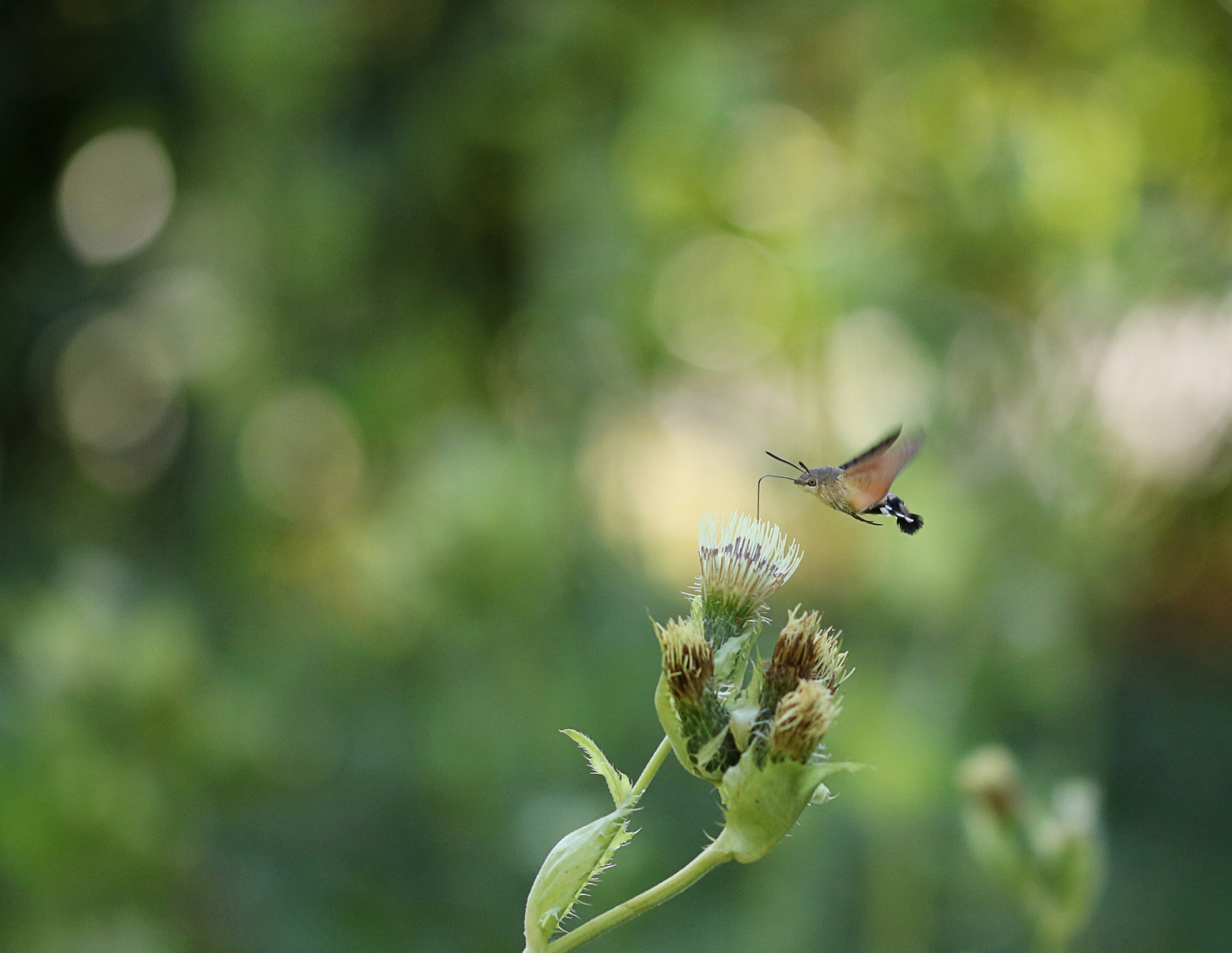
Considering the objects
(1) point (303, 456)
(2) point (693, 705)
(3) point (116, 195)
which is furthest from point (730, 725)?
(3) point (116, 195)

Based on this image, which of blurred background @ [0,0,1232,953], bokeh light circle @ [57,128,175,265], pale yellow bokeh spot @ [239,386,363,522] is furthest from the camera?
bokeh light circle @ [57,128,175,265]

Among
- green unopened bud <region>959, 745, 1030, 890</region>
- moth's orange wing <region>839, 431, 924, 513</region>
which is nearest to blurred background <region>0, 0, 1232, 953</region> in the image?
green unopened bud <region>959, 745, 1030, 890</region>

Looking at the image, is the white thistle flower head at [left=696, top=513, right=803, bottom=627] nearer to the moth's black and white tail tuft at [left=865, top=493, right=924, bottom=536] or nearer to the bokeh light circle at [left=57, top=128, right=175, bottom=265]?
the moth's black and white tail tuft at [left=865, top=493, right=924, bottom=536]

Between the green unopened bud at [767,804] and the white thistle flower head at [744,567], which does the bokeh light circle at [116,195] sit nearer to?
the white thistle flower head at [744,567]

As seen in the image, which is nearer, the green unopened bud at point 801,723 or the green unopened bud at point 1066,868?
the green unopened bud at point 801,723

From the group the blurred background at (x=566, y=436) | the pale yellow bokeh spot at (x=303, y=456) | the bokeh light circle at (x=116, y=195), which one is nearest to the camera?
the blurred background at (x=566, y=436)

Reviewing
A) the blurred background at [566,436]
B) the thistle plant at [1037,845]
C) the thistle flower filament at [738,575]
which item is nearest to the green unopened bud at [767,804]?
the thistle flower filament at [738,575]
